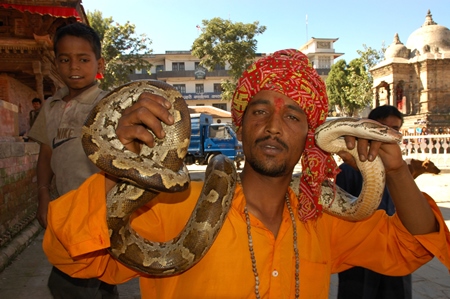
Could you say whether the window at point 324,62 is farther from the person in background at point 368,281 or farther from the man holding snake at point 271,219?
the man holding snake at point 271,219

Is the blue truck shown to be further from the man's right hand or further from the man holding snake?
the man's right hand

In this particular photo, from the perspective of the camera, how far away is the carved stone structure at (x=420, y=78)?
3031 centimetres

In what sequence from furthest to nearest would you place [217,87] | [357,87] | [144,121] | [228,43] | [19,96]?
[217,87] → [357,87] → [228,43] → [19,96] → [144,121]

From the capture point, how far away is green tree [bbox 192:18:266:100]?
36.8 metres

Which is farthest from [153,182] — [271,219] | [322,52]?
[322,52]

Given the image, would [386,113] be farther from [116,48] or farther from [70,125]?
[116,48]

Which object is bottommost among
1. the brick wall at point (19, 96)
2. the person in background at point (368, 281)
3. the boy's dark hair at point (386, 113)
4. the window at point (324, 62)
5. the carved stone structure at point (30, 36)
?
the person in background at point (368, 281)

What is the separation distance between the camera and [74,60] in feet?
10.2

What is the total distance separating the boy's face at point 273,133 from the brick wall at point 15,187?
5508 mm

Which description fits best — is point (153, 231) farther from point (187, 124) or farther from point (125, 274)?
point (187, 124)

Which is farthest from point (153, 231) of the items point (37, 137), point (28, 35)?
point (28, 35)

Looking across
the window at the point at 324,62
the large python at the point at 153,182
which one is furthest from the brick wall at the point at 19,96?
the window at the point at 324,62

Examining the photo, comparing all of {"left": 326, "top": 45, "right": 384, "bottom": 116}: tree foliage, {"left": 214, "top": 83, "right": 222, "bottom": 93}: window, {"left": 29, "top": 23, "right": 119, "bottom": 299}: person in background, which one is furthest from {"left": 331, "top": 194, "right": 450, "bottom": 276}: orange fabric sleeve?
{"left": 214, "top": 83, "right": 222, "bottom": 93}: window

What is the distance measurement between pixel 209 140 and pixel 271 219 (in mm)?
20354
